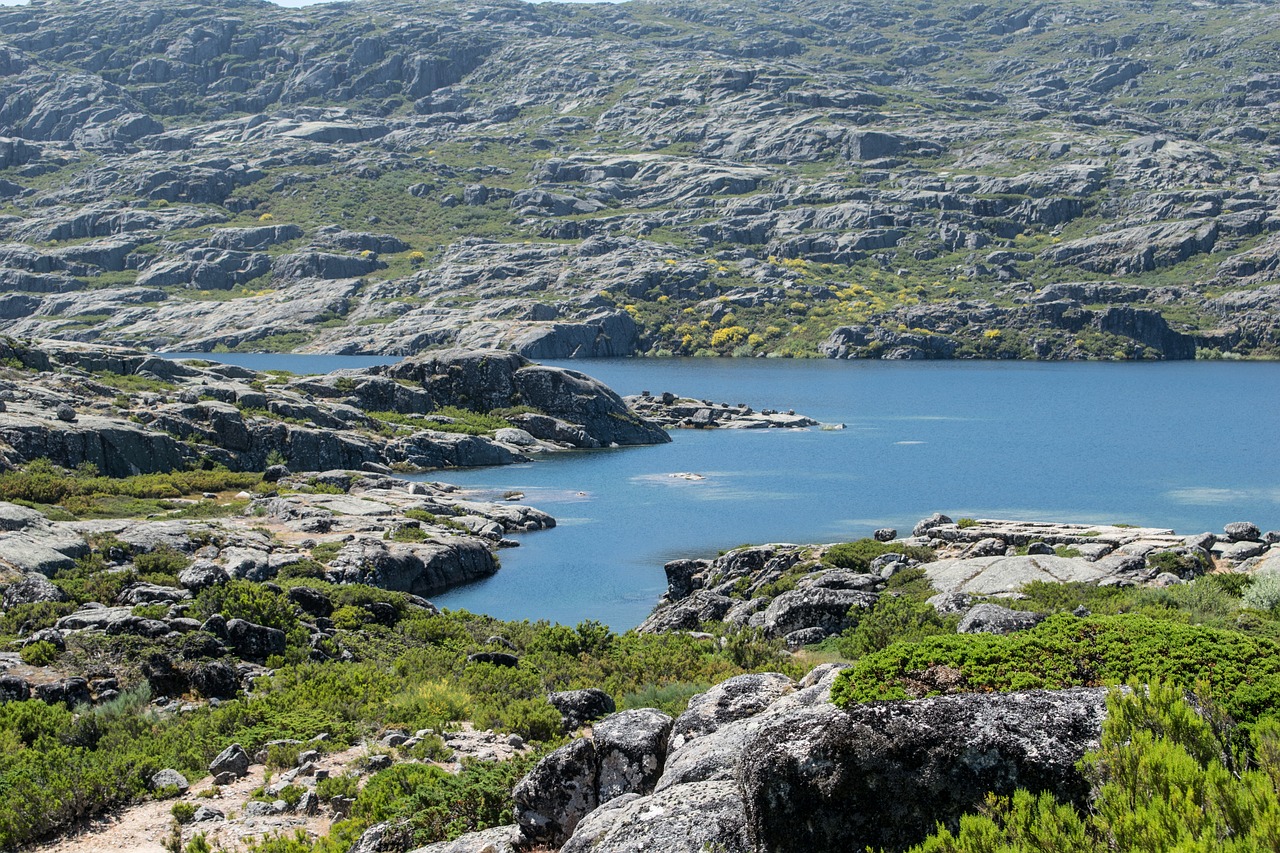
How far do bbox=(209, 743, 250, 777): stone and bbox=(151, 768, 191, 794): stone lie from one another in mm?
532

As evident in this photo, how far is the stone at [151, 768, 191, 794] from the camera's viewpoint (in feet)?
50.9

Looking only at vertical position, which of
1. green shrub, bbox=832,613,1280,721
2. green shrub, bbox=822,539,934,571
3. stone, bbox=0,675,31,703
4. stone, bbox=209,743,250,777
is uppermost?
green shrub, bbox=832,613,1280,721

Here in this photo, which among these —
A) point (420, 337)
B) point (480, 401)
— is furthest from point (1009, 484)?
point (420, 337)

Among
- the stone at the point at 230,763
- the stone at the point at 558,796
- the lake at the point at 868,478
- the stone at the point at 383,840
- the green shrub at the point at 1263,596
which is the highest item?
the stone at the point at 558,796

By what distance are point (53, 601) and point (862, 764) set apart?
25.9 m

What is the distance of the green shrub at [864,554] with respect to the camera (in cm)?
Answer: 3544

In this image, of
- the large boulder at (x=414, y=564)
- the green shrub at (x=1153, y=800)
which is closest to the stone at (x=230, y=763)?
the green shrub at (x=1153, y=800)

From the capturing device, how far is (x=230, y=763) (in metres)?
16.3

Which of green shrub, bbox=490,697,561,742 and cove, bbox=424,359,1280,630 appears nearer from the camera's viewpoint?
green shrub, bbox=490,697,561,742

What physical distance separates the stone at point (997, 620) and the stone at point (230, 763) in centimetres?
1401

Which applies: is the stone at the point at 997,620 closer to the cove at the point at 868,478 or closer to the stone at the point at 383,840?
the stone at the point at 383,840

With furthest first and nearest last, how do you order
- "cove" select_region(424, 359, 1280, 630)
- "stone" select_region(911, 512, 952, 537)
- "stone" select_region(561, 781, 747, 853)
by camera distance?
"cove" select_region(424, 359, 1280, 630) → "stone" select_region(911, 512, 952, 537) → "stone" select_region(561, 781, 747, 853)

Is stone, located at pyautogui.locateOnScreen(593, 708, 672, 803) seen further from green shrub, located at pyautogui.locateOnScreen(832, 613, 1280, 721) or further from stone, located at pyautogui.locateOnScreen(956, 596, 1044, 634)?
stone, located at pyautogui.locateOnScreen(956, 596, 1044, 634)

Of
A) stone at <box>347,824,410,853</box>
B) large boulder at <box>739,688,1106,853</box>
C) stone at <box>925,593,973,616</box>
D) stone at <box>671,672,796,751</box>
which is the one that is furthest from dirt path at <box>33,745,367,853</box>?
stone at <box>925,593,973,616</box>
